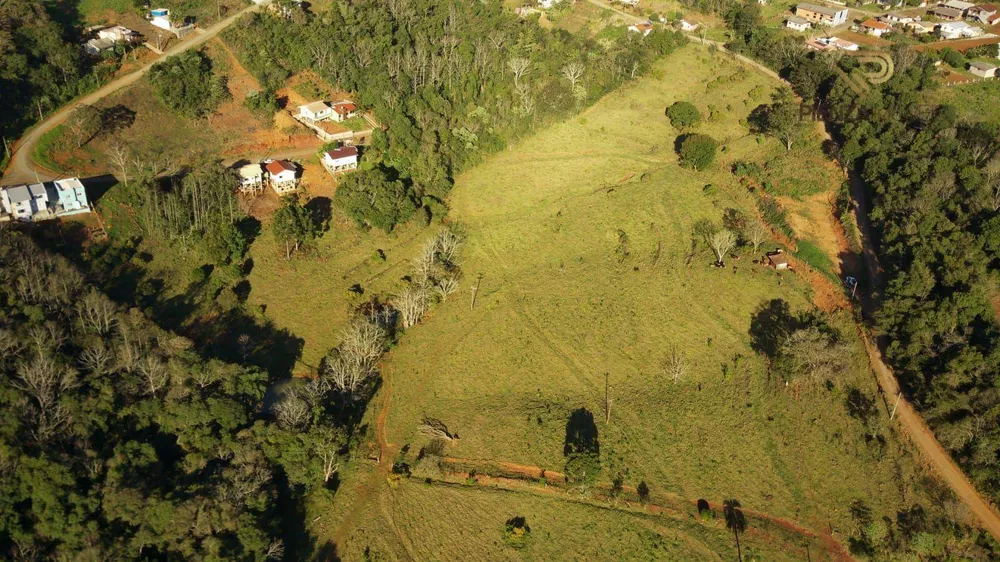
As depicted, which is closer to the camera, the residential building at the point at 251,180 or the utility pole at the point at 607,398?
the utility pole at the point at 607,398

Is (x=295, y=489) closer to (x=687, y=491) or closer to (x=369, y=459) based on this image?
(x=369, y=459)

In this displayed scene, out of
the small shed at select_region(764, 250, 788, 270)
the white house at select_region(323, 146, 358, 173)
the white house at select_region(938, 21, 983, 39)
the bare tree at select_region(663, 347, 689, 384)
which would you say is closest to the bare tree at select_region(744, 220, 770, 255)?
the small shed at select_region(764, 250, 788, 270)

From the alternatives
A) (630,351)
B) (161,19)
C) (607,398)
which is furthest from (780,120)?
(161,19)

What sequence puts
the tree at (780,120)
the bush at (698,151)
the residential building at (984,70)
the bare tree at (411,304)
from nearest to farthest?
1. the bare tree at (411,304)
2. the bush at (698,151)
3. the tree at (780,120)
4. the residential building at (984,70)

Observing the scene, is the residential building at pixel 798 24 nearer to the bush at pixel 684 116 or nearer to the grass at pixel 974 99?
the grass at pixel 974 99

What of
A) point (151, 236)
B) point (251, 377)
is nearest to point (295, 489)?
point (251, 377)

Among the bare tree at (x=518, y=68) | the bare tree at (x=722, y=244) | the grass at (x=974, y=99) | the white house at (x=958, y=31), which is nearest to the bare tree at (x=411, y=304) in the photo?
the bare tree at (x=722, y=244)
